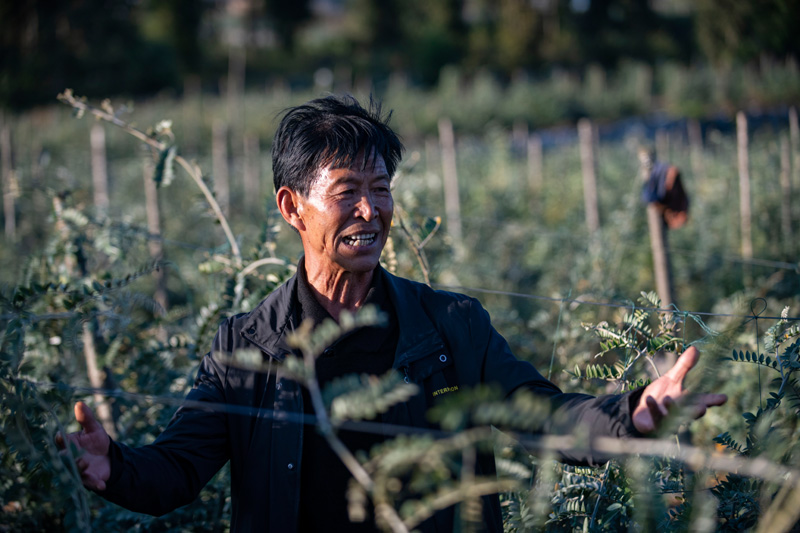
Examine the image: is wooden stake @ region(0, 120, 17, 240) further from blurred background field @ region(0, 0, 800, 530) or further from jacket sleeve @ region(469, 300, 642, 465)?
jacket sleeve @ region(469, 300, 642, 465)

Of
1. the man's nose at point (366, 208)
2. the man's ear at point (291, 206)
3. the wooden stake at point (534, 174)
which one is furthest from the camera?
the wooden stake at point (534, 174)

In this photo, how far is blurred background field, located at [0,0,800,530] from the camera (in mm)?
2584

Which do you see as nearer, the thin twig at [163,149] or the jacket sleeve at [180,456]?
the jacket sleeve at [180,456]

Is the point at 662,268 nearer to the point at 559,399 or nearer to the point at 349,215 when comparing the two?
the point at 559,399

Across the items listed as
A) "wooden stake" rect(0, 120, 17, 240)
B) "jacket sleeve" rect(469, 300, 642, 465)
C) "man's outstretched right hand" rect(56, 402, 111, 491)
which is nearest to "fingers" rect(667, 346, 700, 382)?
"jacket sleeve" rect(469, 300, 642, 465)

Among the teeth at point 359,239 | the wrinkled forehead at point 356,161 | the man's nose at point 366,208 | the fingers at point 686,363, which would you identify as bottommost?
the fingers at point 686,363

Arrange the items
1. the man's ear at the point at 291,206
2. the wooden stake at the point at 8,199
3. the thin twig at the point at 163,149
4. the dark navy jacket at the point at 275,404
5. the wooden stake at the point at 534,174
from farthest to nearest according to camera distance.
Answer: the wooden stake at the point at 534,174 < the wooden stake at the point at 8,199 < the thin twig at the point at 163,149 < the man's ear at the point at 291,206 < the dark navy jacket at the point at 275,404

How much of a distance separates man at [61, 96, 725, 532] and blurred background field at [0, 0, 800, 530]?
0.17 m

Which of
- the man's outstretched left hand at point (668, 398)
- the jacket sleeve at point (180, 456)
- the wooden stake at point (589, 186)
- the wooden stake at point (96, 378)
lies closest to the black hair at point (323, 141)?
the jacket sleeve at point (180, 456)

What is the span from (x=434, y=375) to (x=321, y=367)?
12.0 inches

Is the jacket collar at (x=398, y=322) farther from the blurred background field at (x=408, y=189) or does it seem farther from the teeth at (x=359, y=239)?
the blurred background field at (x=408, y=189)

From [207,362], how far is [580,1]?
115ft

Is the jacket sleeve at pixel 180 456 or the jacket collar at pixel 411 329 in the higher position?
the jacket collar at pixel 411 329

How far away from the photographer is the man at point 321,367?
153 cm
